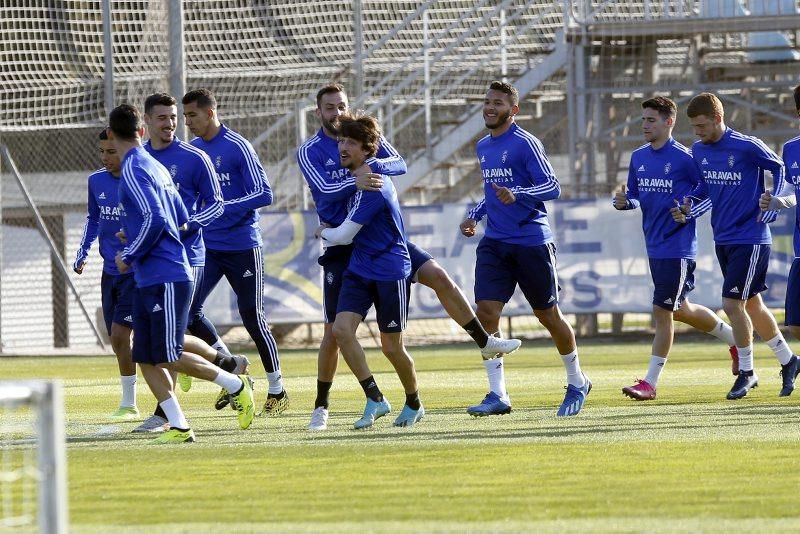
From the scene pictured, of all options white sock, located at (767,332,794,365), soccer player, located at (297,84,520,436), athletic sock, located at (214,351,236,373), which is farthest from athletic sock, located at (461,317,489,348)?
white sock, located at (767,332,794,365)

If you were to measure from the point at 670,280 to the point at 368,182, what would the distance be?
10.9ft

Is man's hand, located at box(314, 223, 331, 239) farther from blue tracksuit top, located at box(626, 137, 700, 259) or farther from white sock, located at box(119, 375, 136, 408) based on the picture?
blue tracksuit top, located at box(626, 137, 700, 259)

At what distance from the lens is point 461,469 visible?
25.8 feet

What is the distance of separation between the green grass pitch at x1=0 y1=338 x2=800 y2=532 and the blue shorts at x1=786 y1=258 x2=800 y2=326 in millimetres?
637

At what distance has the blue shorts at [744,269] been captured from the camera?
39.0ft

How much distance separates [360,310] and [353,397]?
3388mm

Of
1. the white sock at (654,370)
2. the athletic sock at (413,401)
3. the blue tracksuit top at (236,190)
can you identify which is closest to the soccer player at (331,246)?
the athletic sock at (413,401)

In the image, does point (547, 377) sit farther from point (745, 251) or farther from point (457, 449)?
point (457, 449)

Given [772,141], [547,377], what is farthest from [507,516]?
[772,141]

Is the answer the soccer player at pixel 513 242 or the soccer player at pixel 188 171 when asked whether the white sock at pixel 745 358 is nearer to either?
the soccer player at pixel 513 242

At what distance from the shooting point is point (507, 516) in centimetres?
646

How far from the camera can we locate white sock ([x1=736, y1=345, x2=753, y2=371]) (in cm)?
1197

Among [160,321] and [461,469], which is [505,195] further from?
[461,469]

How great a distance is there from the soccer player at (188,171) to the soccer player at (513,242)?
1.84m
